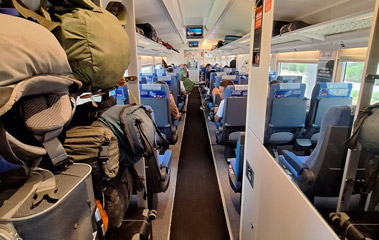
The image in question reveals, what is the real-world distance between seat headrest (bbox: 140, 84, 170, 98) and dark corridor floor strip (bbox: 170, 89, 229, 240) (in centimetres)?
130

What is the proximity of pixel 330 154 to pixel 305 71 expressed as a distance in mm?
4502

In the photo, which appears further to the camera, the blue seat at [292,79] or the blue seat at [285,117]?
the blue seat at [292,79]

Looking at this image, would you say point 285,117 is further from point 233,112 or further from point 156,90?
point 156,90

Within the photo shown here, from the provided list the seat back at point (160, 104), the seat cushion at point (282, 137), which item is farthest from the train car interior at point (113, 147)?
the seat back at point (160, 104)

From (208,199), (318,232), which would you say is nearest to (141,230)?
(318,232)

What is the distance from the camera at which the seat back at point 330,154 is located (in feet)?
4.99

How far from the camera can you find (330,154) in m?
1.71

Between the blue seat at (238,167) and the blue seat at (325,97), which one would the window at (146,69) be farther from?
the blue seat at (238,167)

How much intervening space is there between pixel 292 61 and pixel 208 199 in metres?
4.85

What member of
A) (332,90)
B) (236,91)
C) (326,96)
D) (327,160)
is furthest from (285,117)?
(327,160)

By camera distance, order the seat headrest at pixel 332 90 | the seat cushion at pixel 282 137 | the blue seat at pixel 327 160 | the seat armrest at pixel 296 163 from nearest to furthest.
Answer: the blue seat at pixel 327 160 → the seat armrest at pixel 296 163 → the seat headrest at pixel 332 90 → the seat cushion at pixel 282 137

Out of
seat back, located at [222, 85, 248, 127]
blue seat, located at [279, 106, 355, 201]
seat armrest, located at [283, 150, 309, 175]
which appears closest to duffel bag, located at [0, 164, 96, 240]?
blue seat, located at [279, 106, 355, 201]

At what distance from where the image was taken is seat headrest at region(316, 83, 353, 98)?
3.05m

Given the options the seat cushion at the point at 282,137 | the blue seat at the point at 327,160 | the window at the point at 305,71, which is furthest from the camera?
the window at the point at 305,71
